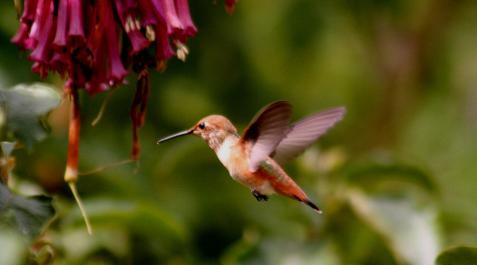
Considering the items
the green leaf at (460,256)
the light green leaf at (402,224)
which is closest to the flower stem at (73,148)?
the green leaf at (460,256)

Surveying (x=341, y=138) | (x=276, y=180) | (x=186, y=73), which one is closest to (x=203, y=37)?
(x=186, y=73)

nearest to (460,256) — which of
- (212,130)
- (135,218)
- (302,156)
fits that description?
(212,130)

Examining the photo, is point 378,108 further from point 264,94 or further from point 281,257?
point 281,257

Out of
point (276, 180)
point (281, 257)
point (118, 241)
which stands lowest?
point (118, 241)

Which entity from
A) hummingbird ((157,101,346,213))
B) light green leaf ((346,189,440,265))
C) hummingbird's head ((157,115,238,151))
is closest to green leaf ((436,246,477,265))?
hummingbird ((157,101,346,213))

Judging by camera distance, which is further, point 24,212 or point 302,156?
point 302,156

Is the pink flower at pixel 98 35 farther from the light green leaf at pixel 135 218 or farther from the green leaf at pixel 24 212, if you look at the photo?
the light green leaf at pixel 135 218

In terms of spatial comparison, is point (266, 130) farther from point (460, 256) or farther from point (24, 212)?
point (24, 212)
